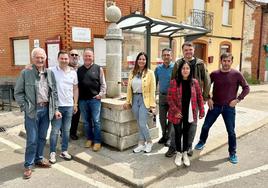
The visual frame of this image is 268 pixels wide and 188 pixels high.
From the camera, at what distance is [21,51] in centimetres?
1026

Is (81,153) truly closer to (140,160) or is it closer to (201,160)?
(140,160)

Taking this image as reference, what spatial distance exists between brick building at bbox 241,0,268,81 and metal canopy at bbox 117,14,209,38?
998cm

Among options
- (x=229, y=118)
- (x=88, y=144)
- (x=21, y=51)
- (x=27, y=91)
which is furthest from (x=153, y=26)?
(x=21, y=51)

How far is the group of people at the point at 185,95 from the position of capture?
419 cm

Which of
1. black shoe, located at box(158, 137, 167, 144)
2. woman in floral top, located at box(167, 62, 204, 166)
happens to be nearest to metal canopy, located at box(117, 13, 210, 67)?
black shoe, located at box(158, 137, 167, 144)

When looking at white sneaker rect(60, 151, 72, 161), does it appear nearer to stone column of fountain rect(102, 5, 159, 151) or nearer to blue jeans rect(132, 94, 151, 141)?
stone column of fountain rect(102, 5, 159, 151)

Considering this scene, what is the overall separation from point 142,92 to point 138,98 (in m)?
0.13

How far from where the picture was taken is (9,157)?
4.74 metres

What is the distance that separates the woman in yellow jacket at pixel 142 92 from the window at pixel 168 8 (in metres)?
7.95

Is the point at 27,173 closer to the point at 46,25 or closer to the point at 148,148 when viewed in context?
the point at 148,148

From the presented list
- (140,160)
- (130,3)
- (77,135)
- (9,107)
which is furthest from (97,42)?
(140,160)

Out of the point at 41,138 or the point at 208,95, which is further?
the point at 208,95

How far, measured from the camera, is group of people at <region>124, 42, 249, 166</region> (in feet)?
13.8

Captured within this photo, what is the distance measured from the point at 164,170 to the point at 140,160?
0.51m
